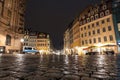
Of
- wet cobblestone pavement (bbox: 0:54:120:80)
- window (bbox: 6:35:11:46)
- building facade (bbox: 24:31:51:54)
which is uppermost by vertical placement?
building facade (bbox: 24:31:51:54)

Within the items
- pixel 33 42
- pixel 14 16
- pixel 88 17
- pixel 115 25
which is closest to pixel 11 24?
pixel 14 16

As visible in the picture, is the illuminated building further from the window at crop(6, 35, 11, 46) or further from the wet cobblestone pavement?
the wet cobblestone pavement

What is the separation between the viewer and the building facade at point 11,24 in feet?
139

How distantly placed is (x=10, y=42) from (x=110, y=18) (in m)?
35.8

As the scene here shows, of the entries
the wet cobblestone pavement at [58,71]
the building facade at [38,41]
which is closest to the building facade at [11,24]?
the wet cobblestone pavement at [58,71]

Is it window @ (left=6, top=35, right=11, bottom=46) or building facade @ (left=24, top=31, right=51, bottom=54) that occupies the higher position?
building facade @ (left=24, top=31, right=51, bottom=54)

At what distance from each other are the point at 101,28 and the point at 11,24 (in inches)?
1312

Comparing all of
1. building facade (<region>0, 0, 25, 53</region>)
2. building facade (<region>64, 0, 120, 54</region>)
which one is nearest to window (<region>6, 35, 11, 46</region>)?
building facade (<region>0, 0, 25, 53</region>)

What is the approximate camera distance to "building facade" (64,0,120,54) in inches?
1553

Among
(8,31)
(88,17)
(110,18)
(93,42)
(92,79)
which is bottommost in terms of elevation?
(92,79)

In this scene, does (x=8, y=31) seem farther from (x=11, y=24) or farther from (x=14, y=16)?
(x=14, y=16)

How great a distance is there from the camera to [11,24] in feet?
162

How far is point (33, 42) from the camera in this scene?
110m

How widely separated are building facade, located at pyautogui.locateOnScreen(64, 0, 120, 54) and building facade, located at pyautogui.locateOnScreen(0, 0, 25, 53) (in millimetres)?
25940
